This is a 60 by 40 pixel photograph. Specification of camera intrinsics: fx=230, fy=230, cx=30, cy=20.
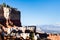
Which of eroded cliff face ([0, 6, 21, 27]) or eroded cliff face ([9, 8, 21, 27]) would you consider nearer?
eroded cliff face ([0, 6, 21, 27])

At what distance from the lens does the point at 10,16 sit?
8750cm

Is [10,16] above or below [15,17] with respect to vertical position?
above

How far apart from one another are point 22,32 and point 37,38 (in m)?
5.99

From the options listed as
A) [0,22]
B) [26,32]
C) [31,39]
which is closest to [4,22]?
[0,22]

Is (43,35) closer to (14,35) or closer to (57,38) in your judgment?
(57,38)

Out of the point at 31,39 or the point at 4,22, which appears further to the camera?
the point at 4,22

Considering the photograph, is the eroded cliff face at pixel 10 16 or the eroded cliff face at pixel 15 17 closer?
the eroded cliff face at pixel 10 16

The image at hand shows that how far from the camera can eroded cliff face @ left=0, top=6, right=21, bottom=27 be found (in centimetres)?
8511

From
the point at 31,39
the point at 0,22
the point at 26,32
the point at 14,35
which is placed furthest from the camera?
the point at 0,22

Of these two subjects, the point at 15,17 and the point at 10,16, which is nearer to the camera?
the point at 10,16

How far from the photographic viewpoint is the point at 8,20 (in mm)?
87062

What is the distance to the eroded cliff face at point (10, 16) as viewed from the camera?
279 ft

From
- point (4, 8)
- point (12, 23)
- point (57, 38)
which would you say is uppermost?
point (4, 8)

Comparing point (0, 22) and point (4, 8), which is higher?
point (4, 8)
